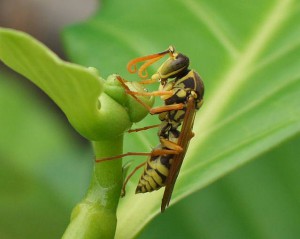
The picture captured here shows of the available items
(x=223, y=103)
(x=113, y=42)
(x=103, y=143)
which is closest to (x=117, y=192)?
(x=103, y=143)

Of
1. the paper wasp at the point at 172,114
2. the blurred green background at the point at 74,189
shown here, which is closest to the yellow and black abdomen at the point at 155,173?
the paper wasp at the point at 172,114

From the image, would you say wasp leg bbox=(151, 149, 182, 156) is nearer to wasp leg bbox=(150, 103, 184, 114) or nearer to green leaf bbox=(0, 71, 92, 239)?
wasp leg bbox=(150, 103, 184, 114)

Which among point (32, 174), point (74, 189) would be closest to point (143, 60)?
point (74, 189)

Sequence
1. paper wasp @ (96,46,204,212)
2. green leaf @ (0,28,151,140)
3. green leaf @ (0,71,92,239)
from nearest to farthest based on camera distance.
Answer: green leaf @ (0,28,151,140), paper wasp @ (96,46,204,212), green leaf @ (0,71,92,239)

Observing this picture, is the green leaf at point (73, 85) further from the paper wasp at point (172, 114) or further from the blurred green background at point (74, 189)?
the blurred green background at point (74, 189)

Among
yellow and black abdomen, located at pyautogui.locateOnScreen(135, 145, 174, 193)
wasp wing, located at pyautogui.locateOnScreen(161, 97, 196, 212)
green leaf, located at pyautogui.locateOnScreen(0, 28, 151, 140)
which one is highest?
green leaf, located at pyautogui.locateOnScreen(0, 28, 151, 140)

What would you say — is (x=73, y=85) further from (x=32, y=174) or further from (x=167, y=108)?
(x=32, y=174)

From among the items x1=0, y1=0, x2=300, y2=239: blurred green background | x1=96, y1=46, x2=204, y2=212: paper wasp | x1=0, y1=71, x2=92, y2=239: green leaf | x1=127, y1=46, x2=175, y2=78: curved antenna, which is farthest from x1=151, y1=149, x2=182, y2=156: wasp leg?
x1=0, y1=71, x2=92, y2=239: green leaf

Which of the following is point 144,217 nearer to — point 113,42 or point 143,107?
point 143,107
